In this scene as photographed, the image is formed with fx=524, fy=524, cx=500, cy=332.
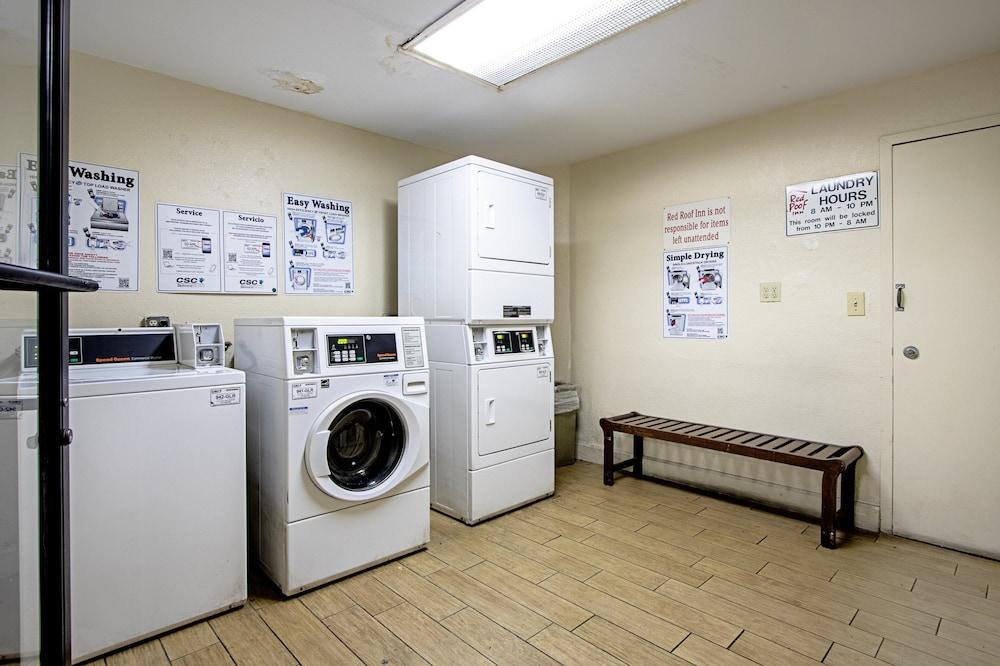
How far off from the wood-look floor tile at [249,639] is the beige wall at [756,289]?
262 centimetres

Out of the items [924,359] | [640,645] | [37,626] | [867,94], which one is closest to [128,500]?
[37,626]

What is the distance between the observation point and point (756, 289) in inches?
124

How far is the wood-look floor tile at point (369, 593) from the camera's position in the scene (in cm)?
208

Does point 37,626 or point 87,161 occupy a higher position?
point 87,161

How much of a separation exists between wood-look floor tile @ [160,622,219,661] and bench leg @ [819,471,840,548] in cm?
269

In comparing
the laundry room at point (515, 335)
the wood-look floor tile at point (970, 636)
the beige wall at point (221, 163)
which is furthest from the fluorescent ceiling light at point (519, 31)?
the wood-look floor tile at point (970, 636)

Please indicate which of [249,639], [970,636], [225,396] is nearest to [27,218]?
[225,396]

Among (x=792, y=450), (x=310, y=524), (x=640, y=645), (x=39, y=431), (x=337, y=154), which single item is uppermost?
(x=337, y=154)

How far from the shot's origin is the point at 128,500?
1.79m

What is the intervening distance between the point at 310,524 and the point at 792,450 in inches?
93.8

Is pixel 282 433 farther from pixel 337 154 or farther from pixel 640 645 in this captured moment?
pixel 337 154

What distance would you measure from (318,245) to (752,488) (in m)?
3.01

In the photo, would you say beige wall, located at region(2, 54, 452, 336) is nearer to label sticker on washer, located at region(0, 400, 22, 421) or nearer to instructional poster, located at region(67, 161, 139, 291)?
instructional poster, located at region(67, 161, 139, 291)

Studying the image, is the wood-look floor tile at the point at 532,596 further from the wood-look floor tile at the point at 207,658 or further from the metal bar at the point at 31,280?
the metal bar at the point at 31,280
